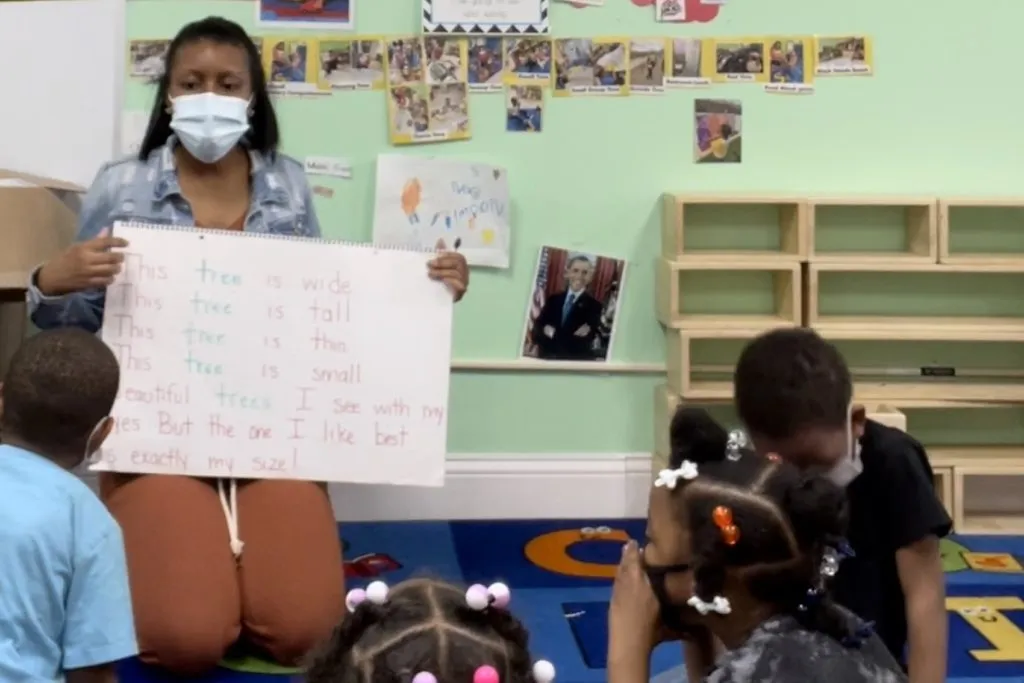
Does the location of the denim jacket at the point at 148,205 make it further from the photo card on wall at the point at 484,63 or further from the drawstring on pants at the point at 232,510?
the photo card on wall at the point at 484,63

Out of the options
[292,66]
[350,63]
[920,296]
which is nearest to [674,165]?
[920,296]

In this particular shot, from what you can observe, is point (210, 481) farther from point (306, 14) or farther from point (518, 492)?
point (306, 14)

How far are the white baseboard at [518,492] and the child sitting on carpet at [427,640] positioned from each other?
1.80 metres

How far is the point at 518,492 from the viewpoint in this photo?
274 centimetres

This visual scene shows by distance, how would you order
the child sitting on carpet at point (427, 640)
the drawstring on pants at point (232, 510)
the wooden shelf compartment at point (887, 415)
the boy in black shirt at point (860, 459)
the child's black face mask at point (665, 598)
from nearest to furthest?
the child sitting on carpet at point (427, 640), the child's black face mask at point (665, 598), the boy in black shirt at point (860, 459), the drawstring on pants at point (232, 510), the wooden shelf compartment at point (887, 415)

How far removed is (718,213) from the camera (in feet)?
8.86

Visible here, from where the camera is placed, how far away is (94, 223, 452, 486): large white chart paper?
193 centimetres

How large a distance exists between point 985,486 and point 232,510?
5.89ft

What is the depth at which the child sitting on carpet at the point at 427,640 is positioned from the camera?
810 mm

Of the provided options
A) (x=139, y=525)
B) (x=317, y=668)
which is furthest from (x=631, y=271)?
(x=317, y=668)

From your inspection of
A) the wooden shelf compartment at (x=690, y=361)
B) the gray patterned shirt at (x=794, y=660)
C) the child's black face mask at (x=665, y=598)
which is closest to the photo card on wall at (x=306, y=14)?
the wooden shelf compartment at (x=690, y=361)

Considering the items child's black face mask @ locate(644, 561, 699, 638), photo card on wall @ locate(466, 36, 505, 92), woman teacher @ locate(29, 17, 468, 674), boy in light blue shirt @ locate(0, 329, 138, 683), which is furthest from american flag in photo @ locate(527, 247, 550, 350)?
child's black face mask @ locate(644, 561, 699, 638)

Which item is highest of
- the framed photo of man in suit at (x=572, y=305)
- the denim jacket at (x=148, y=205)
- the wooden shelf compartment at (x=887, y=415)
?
the denim jacket at (x=148, y=205)

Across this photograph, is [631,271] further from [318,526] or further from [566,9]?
[318,526]
